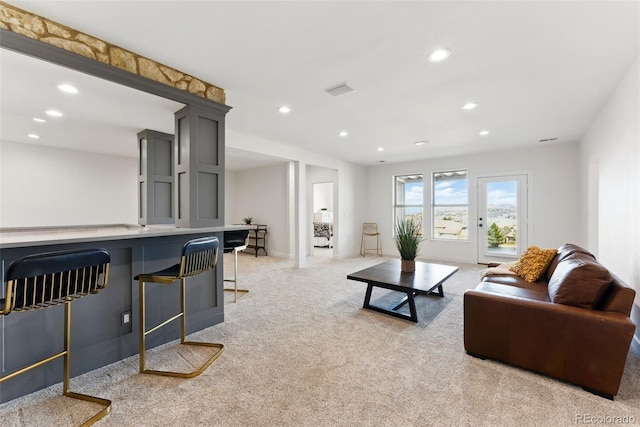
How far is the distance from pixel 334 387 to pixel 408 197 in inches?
235

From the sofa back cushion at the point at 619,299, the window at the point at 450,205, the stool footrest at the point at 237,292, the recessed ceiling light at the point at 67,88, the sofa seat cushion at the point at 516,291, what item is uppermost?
the recessed ceiling light at the point at 67,88

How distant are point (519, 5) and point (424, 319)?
108 inches

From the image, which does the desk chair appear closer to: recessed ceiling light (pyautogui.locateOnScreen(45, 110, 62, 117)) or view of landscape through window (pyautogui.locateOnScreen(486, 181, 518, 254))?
view of landscape through window (pyautogui.locateOnScreen(486, 181, 518, 254))

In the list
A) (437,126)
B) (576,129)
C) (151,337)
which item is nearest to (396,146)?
(437,126)

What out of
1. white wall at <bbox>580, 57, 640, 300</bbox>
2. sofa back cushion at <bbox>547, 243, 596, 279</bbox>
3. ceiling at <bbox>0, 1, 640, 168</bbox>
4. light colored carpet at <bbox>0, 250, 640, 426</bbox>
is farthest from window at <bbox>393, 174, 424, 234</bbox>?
light colored carpet at <bbox>0, 250, 640, 426</bbox>

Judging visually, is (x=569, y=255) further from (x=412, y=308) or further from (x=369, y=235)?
(x=369, y=235)

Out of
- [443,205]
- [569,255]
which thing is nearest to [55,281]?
[569,255]

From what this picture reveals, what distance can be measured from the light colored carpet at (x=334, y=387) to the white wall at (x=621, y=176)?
1.00 meters

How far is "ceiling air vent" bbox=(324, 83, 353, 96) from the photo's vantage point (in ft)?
8.91

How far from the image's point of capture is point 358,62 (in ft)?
7.52

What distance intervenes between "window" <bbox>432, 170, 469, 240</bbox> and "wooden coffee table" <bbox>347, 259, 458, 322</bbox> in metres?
3.08

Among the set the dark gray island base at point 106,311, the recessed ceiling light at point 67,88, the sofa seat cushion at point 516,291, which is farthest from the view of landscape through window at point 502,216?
the recessed ceiling light at point 67,88

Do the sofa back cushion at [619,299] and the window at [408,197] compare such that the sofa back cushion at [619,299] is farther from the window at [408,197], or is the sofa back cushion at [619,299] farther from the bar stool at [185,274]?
the window at [408,197]

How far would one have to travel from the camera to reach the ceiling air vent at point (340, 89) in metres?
2.72
